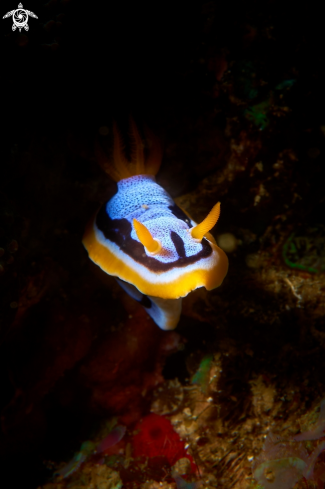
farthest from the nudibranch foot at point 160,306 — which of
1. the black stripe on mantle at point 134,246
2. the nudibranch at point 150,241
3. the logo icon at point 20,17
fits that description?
the logo icon at point 20,17

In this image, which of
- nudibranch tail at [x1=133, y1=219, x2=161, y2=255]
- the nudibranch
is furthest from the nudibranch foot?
nudibranch tail at [x1=133, y1=219, x2=161, y2=255]

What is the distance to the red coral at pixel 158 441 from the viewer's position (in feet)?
10.3

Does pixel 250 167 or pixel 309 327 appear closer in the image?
pixel 309 327

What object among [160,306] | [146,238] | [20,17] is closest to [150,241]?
[146,238]

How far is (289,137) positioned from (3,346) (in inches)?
158

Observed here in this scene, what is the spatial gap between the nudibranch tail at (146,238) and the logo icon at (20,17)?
1.74m

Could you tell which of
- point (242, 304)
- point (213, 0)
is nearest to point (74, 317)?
point (242, 304)

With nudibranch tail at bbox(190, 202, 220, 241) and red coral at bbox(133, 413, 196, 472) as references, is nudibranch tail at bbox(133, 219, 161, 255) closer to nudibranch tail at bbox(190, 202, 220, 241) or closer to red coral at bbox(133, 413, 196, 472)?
nudibranch tail at bbox(190, 202, 220, 241)

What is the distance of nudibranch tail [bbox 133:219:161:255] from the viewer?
193 centimetres

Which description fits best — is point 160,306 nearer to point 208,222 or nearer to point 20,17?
point 208,222

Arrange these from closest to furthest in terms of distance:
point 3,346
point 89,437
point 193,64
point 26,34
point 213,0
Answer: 1. point 26,34
2. point 213,0
3. point 193,64
4. point 3,346
5. point 89,437

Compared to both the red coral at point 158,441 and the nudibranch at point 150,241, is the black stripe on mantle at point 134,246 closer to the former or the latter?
the nudibranch at point 150,241

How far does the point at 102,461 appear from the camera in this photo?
3.36 metres

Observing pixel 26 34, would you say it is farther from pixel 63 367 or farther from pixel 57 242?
pixel 63 367
